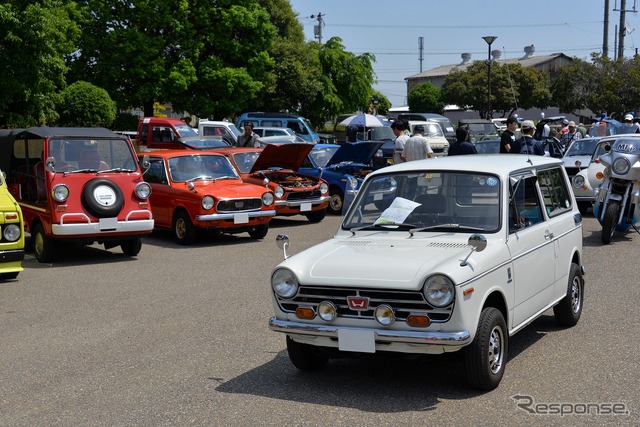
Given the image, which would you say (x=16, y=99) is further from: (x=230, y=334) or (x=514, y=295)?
(x=514, y=295)

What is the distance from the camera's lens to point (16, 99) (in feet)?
80.6

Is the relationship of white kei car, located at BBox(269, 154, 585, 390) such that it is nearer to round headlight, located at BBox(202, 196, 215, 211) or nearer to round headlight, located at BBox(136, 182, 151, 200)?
round headlight, located at BBox(136, 182, 151, 200)

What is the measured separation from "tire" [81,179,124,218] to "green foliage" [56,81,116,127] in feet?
72.8

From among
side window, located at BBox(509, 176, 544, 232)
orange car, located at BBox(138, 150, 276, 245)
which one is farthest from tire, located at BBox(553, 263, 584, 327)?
orange car, located at BBox(138, 150, 276, 245)

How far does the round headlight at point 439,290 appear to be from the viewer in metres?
5.84

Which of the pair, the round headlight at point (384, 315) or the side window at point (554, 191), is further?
the side window at point (554, 191)

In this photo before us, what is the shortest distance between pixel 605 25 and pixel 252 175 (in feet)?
133

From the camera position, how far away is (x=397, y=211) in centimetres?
725

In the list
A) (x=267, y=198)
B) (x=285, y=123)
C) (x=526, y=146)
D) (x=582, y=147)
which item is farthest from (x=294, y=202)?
(x=285, y=123)

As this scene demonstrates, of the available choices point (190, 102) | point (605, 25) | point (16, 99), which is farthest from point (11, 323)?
point (605, 25)

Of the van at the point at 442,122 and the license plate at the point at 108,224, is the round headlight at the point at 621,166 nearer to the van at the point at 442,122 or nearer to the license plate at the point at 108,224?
the license plate at the point at 108,224

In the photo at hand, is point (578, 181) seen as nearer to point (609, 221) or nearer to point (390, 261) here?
point (609, 221)

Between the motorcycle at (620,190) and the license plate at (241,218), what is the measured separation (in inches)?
233

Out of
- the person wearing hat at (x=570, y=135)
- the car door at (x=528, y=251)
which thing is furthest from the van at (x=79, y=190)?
the person wearing hat at (x=570, y=135)
